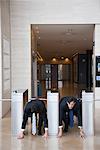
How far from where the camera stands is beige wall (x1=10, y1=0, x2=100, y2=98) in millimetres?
13344

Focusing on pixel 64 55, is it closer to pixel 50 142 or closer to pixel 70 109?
pixel 70 109

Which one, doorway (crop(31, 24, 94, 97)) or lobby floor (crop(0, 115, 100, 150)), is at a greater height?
doorway (crop(31, 24, 94, 97))

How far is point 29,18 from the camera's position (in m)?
13.4

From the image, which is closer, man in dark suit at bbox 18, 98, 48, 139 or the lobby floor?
the lobby floor

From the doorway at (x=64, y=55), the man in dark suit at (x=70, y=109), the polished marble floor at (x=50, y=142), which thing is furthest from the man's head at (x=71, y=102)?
the doorway at (x=64, y=55)

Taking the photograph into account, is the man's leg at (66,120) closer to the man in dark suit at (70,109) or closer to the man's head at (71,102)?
the man in dark suit at (70,109)

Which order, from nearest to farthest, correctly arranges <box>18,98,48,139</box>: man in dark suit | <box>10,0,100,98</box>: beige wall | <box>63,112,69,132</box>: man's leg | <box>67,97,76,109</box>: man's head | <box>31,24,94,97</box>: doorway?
<box>18,98,48,139</box>: man in dark suit
<box>67,97,76,109</box>: man's head
<box>63,112,69,132</box>: man's leg
<box>10,0,100,98</box>: beige wall
<box>31,24,94,97</box>: doorway

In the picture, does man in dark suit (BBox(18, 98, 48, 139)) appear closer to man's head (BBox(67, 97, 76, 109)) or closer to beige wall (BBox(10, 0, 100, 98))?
man's head (BBox(67, 97, 76, 109))

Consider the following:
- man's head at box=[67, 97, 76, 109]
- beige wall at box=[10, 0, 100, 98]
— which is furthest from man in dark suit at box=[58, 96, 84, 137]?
beige wall at box=[10, 0, 100, 98]

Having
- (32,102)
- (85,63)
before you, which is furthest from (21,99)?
(85,63)

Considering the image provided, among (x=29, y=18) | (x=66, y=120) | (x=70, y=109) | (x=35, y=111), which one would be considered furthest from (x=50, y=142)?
(x=29, y=18)

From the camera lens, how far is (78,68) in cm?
3538

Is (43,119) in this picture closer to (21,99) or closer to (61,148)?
(21,99)

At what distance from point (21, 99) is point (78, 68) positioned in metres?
27.8
